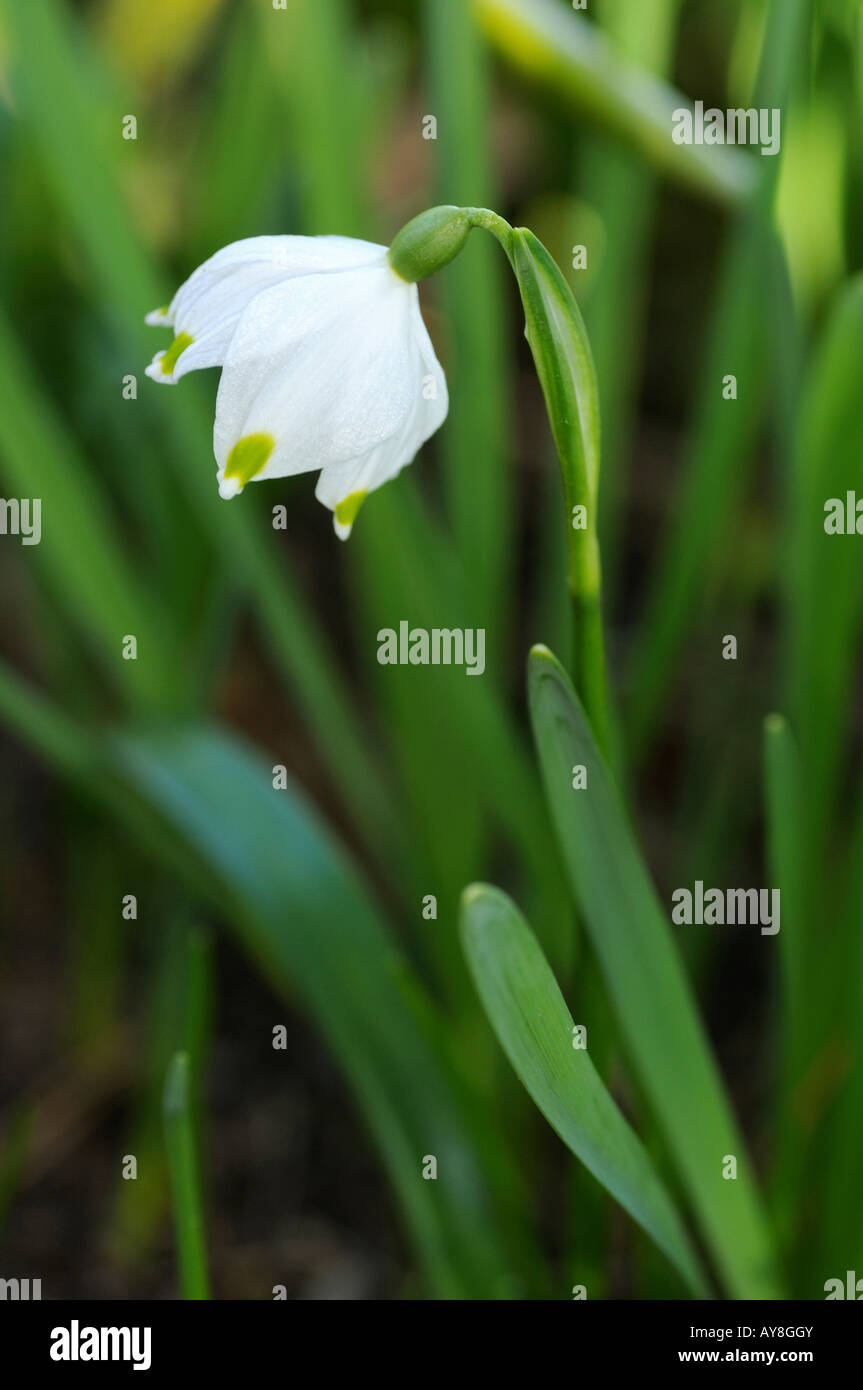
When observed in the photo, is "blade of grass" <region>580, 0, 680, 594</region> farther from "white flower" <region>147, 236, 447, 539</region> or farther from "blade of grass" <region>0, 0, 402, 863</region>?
"white flower" <region>147, 236, 447, 539</region>

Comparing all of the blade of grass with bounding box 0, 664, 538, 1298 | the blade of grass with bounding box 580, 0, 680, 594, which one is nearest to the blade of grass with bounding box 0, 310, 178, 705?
the blade of grass with bounding box 0, 664, 538, 1298

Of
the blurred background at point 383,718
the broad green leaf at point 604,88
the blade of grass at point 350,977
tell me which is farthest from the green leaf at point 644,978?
the broad green leaf at point 604,88

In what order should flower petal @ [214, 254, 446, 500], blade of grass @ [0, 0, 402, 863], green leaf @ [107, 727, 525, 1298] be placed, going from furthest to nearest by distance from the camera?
blade of grass @ [0, 0, 402, 863] → green leaf @ [107, 727, 525, 1298] → flower petal @ [214, 254, 446, 500]

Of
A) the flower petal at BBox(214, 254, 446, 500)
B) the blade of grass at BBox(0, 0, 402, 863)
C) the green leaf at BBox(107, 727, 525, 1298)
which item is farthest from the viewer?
the blade of grass at BBox(0, 0, 402, 863)

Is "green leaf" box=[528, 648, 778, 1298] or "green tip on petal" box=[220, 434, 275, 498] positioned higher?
"green tip on petal" box=[220, 434, 275, 498]

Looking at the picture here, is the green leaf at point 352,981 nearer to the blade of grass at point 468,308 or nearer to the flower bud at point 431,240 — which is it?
the blade of grass at point 468,308

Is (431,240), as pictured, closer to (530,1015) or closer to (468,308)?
(530,1015)

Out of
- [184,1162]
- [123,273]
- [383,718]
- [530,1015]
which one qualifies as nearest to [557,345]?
[530,1015]
